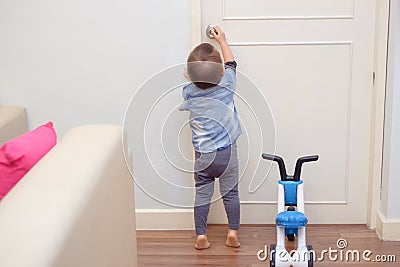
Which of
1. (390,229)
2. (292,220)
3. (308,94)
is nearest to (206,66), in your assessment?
(308,94)

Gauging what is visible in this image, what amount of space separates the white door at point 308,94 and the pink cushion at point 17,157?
1.45 m

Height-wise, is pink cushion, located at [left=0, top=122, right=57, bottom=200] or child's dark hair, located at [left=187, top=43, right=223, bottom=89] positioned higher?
child's dark hair, located at [left=187, top=43, right=223, bottom=89]

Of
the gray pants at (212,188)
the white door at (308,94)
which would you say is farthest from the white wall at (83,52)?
the gray pants at (212,188)

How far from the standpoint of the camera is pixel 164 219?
10.2 ft

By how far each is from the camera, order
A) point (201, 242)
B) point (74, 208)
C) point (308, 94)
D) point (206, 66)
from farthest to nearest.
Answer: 1. point (308, 94)
2. point (201, 242)
3. point (206, 66)
4. point (74, 208)

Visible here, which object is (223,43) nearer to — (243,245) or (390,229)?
(243,245)

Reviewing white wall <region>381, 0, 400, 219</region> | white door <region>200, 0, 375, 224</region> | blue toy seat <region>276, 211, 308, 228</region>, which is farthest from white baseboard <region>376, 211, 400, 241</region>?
blue toy seat <region>276, 211, 308, 228</region>

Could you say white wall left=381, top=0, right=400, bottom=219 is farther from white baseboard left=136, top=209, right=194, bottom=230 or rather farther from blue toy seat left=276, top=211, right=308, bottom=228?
white baseboard left=136, top=209, right=194, bottom=230

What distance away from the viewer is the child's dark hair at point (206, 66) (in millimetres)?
2686

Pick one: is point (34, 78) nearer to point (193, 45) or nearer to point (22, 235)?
point (193, 45)

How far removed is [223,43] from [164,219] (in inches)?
38.4

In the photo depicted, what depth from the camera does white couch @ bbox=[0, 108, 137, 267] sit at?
3.66 ft

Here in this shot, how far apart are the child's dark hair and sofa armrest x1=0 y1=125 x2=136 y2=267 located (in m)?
0.76

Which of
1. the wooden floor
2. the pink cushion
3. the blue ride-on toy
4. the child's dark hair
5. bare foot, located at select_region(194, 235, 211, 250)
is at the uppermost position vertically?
the child's dark hair
